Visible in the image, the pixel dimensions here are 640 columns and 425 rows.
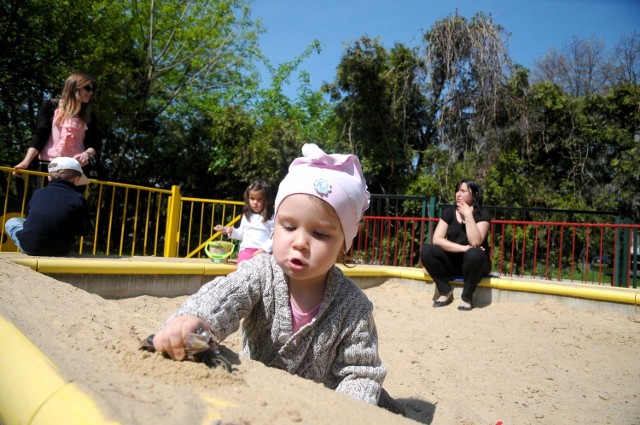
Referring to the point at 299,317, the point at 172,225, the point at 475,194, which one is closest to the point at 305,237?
the point at 299,317

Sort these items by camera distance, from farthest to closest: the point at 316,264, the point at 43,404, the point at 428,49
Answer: the point at 428,49 → the point at 316,264 → the point at 43,404

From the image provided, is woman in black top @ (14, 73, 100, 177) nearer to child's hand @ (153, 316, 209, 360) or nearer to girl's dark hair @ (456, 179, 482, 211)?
child's hand @ (153, 316, 209, 360)

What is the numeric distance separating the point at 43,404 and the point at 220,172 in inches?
472

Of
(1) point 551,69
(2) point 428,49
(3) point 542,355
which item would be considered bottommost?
(3) point 542,355

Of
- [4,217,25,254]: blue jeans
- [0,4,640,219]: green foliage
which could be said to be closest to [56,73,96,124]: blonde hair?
[4,217,25,254]: blue jeans

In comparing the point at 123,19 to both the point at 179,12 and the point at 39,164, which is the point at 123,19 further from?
the point at 39,164

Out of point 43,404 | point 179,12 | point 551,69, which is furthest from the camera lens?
point 551,69

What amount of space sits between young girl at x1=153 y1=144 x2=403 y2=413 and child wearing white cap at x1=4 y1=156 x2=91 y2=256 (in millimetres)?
3116

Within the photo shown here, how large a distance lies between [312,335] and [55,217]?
3356mm

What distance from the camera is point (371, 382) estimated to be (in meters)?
1.79

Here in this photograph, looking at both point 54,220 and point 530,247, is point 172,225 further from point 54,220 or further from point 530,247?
point 530,247

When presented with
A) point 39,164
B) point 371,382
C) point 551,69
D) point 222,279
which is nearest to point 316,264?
point 222,279

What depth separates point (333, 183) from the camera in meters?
1.79

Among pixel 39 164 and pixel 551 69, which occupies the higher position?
pixel 551 69
